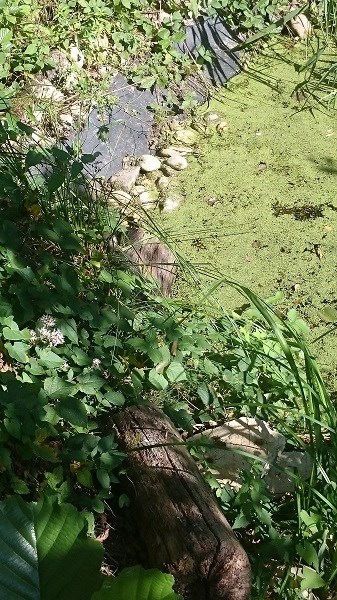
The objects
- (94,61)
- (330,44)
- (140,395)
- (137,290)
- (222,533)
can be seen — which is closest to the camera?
(222,533)

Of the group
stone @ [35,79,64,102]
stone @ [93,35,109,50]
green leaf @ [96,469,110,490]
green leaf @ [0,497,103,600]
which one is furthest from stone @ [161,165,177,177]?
green leaf @ [0,497,103,600]

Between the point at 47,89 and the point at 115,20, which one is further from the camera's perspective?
the point at 115,20

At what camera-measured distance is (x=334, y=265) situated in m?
3.51

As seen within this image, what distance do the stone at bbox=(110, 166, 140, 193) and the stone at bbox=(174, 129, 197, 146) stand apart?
0.37 metres

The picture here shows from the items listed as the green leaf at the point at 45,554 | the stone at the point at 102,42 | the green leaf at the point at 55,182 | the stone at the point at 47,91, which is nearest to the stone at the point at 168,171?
the stone at the point at 47,91

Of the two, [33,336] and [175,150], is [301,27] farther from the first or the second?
[33,336]

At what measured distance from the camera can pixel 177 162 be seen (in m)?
3.96

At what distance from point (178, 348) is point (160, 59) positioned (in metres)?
2.15

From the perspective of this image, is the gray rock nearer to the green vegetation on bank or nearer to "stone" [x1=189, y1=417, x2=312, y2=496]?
the green vegetation on bank

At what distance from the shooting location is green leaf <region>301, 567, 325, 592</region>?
2.02 meters

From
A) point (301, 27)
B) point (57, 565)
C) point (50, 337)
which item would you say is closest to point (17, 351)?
point (50, 337)

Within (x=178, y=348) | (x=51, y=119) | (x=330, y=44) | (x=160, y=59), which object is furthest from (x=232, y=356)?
(x=330, y=44)

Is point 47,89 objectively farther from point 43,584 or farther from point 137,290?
point 43,584

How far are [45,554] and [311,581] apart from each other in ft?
4.94
